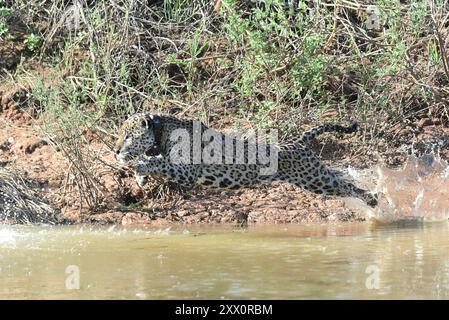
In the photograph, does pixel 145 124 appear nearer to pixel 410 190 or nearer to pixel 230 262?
pixel 230 262

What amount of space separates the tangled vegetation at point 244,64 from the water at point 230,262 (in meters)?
1.88

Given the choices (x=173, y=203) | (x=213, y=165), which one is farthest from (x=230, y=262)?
(x=173, y=203)

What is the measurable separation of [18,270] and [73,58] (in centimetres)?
566

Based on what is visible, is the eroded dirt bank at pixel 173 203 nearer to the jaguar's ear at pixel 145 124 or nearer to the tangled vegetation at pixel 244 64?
the tangled vegetation at pixel 244 64

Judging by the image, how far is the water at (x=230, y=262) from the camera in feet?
22.0

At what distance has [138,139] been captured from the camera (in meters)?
10.2

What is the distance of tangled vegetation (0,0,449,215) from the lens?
1163 centimetres

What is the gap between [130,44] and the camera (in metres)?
12.7

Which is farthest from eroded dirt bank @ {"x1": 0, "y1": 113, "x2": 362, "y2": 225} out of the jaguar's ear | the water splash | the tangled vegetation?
the jaguar's ear

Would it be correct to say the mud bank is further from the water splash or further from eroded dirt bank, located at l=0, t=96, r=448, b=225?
the water splash

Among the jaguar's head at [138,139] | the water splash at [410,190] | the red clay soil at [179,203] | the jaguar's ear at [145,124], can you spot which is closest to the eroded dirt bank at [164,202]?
the red clay soil at [179,203]

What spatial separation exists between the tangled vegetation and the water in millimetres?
1884
